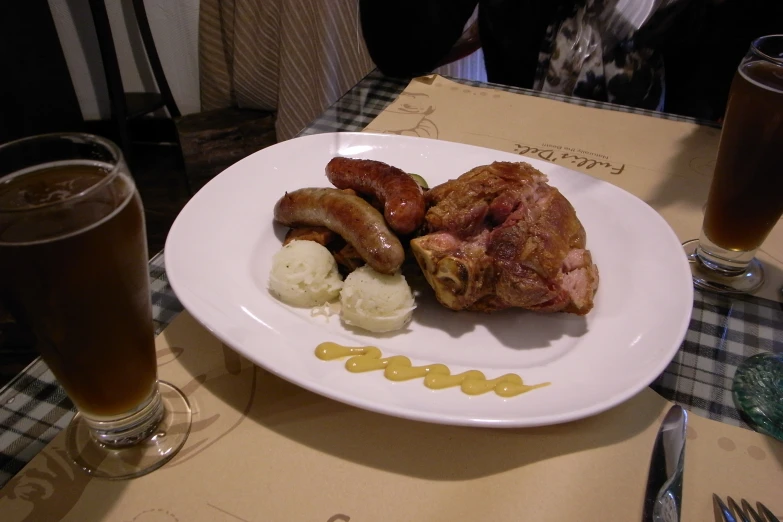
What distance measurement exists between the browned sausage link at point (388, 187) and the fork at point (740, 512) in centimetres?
92

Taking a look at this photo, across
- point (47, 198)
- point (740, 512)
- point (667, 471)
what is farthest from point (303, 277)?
point (740, 512)

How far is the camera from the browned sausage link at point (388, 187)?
1470mm

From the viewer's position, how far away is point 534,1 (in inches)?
122

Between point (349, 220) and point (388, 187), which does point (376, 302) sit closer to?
point (349, 220)

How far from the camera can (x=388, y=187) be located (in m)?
1.55

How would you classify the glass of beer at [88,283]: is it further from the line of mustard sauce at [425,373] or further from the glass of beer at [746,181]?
the glass of beer at [746,181]

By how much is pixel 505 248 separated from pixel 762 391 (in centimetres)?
69

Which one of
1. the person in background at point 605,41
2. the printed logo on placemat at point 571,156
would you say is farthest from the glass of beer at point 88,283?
the person in background at point 605,41

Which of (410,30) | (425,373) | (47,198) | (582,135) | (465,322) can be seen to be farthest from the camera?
(410,30)

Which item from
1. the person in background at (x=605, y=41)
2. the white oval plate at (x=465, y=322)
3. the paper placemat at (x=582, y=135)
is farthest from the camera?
the person in background at (x=605, y=41)

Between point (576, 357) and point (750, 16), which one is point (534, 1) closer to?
point (750, 16)

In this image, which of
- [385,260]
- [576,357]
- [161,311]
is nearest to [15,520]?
[161,311]

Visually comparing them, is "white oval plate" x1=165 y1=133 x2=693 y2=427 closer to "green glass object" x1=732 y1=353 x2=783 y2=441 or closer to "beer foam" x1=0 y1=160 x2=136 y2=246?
"green glass object" x1=732 y1=353 x2=783 y2=441

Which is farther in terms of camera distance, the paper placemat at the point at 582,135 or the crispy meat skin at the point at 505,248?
the paper placemat at the point at 582,135
